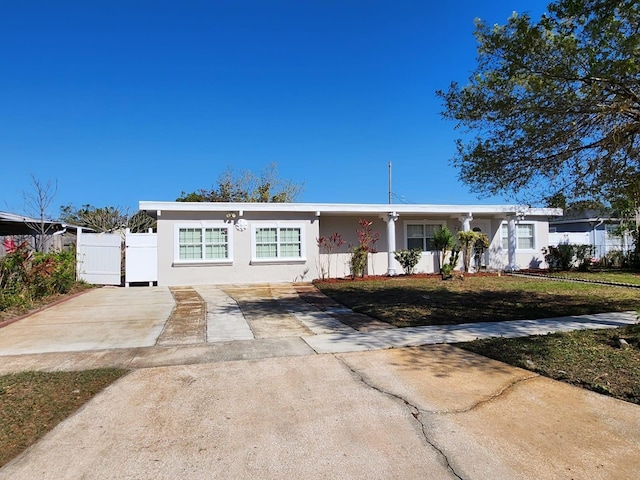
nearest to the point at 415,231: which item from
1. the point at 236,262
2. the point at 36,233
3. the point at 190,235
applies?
the point at 236,262

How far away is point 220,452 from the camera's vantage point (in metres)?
3.24

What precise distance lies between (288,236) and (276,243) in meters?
0.55

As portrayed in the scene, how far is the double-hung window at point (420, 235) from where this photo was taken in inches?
735

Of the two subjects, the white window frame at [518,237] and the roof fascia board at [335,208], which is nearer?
the roof fascia board at [335,208]

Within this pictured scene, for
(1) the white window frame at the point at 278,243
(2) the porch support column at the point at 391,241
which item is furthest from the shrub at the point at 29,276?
(2) the porch support column at the point at 391,241

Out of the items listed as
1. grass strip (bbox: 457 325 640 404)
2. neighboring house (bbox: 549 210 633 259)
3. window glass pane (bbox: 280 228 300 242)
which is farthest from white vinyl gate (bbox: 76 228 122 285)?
neighboring house (bbox: 549 210 633 259)

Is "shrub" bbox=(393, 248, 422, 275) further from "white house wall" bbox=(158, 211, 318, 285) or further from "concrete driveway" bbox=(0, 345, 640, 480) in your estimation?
"concrete driveway" bbox=(0, 345, 640, 480)

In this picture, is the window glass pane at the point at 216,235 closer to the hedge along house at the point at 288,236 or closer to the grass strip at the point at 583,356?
the hedge along house at the point at 288,236

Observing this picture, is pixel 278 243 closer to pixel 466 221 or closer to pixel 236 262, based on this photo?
pixel 236 262

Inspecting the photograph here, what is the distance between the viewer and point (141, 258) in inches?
614

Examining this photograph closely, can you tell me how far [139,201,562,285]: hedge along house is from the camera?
15484 millimetres

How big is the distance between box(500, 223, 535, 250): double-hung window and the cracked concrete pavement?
15.7m

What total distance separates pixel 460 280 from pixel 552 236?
8737mm

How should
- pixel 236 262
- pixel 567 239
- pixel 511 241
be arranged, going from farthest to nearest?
1. pixel 567 239
2. pixel 511 241
3. pixel 236 262
